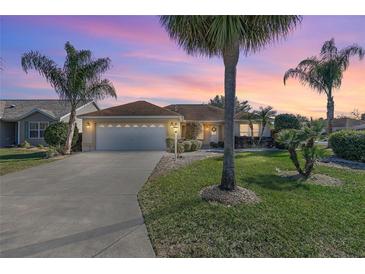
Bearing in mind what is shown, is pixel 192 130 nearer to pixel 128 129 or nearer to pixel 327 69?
pixel 128 129

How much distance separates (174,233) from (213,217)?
1.04m

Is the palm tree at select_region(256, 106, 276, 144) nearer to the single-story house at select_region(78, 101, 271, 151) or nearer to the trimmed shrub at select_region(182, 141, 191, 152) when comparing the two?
the single-story house at select_region(78, 101, 271, 151)

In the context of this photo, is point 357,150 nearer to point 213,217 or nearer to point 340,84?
point 340,84

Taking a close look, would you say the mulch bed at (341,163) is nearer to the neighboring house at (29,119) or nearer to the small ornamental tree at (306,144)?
the small ornamental tree at (306,144)

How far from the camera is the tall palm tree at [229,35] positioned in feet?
18.1

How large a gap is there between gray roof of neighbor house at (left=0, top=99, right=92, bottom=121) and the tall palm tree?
19.8 m

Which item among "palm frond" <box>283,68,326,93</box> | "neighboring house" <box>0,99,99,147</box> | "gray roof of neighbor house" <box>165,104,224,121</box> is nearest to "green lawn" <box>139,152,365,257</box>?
"palm frond" <box>283,68,326,93</box>

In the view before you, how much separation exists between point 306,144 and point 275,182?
80.8 inches

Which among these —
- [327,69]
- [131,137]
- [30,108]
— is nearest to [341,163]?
[327,69]

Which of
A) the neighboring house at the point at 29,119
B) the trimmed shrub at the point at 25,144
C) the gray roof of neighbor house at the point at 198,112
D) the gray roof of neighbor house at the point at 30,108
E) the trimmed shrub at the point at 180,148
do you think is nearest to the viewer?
the trimmed shrub at the point at 180,148

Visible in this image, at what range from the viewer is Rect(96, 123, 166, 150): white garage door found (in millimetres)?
19406

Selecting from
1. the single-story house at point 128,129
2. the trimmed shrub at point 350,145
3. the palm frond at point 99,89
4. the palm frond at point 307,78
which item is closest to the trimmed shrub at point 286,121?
the palm frond at point 307,78

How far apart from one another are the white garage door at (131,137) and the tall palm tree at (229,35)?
1314 centimetres

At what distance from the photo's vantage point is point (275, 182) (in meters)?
8.05
